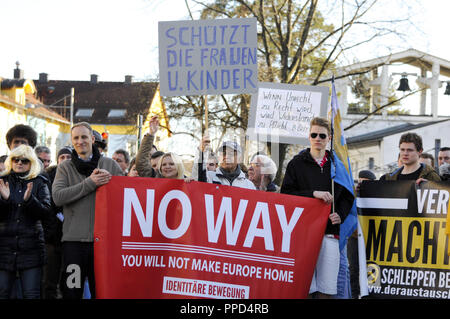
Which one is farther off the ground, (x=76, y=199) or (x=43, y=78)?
(x=43, y=78)

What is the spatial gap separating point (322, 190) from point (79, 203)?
226 centimetres

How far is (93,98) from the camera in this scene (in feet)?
210

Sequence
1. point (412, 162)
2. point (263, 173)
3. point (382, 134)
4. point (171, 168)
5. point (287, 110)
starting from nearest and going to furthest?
point (171, 168), point (412, 162), point (263, 173), point (287, 110), point (382, 134)

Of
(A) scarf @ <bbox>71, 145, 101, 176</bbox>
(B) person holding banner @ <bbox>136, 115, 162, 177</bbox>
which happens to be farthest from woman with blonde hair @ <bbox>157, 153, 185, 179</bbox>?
(A) scarf @ <bbox>71, 145, 101, 176</bbox>

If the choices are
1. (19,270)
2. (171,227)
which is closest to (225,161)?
(171,227)

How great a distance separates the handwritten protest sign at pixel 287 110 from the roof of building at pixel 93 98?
158ft

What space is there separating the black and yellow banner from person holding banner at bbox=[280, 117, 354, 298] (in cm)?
63

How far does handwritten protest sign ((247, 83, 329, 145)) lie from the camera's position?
1077cm

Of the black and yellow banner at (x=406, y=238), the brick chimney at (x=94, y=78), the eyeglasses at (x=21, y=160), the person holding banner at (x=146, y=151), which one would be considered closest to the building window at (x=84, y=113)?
the brick chimney at (x=94, y=78)

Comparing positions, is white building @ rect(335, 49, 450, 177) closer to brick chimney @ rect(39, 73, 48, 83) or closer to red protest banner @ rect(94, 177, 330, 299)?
red protest banner @ rect(94, 177, 330, 299)

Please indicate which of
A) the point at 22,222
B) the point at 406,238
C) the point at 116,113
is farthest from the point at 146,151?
the point at 116,113

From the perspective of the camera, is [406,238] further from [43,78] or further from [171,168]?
[43,78]

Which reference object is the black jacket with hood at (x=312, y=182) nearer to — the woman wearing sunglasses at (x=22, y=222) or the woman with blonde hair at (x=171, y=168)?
the woman with blonde hair at (x=171, y=168)

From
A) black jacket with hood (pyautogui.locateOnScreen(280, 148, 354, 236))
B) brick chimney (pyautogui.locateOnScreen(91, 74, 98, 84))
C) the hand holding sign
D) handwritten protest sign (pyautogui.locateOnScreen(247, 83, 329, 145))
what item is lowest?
black jacket with hood (pyautogui.locateOnScreen(280, 148, 354, 236))
